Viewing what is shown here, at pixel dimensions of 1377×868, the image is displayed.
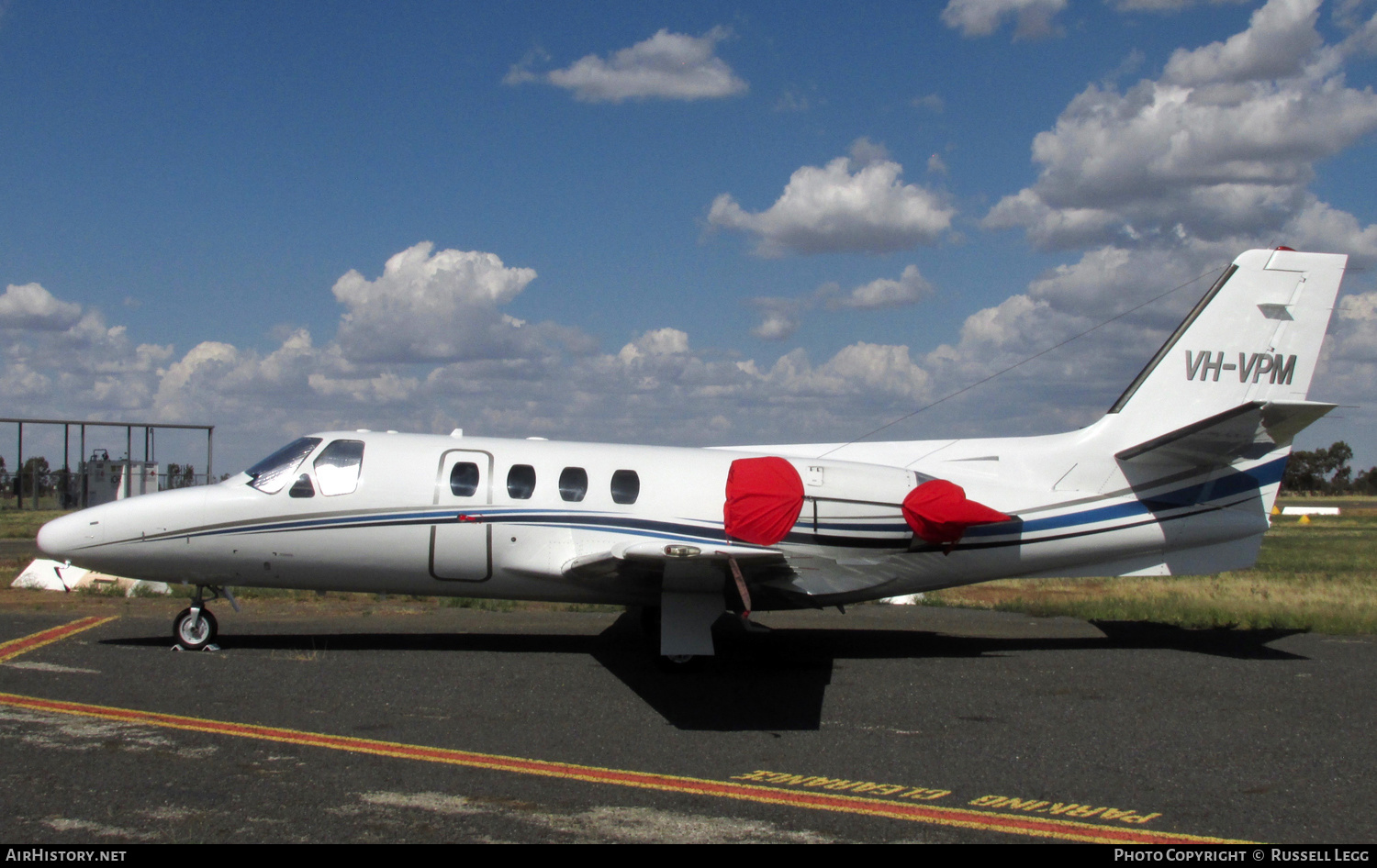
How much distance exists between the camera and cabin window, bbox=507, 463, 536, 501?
37.3 feet

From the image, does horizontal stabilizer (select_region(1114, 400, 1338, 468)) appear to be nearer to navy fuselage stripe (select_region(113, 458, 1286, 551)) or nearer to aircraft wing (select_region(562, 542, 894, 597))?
navy fuselage stripe (select_region(113, 458, 1286, 551))

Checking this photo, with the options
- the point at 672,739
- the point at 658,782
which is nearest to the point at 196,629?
the point at 672,739

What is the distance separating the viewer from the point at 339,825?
571cm

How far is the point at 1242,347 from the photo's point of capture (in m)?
12.8

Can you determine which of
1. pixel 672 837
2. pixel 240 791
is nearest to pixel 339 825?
pixel 240 791

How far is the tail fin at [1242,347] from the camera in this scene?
499 inches

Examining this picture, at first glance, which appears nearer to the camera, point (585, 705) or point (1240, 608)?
point (585, 705)

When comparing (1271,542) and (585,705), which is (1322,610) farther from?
(1271,542)

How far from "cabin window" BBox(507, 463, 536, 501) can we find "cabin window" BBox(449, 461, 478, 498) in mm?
412

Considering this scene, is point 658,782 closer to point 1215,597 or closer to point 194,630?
point 194,630

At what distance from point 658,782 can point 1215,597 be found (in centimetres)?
1503

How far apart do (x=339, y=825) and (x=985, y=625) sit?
11.3 metres

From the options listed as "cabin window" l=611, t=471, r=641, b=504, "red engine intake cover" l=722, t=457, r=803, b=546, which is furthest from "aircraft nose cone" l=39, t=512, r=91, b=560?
"red engine intake cover" l=722, t=457, r=803, b=546

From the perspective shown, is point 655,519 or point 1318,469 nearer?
point 655,519
